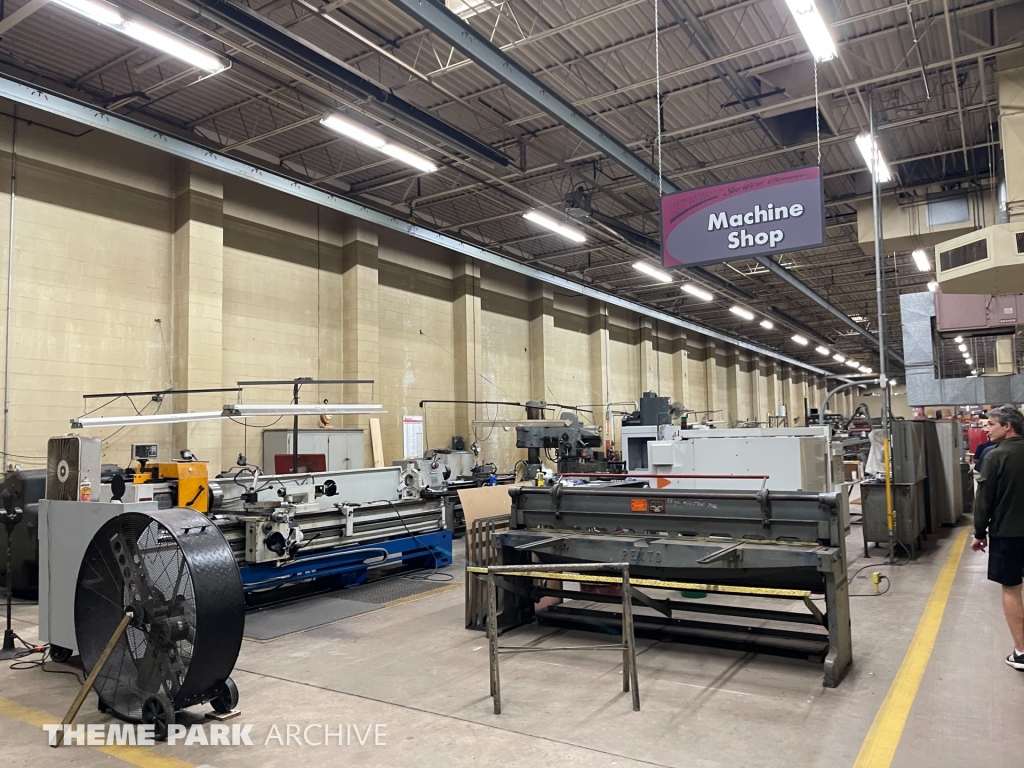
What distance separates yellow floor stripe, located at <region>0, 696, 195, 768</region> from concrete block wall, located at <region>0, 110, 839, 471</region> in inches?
198

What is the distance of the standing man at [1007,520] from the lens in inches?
158

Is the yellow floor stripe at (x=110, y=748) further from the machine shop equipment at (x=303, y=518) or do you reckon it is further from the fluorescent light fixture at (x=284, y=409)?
the fluorescent light fixture at (x=284, y=409)

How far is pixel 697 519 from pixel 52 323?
7859mm

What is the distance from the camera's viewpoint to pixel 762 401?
102 ft

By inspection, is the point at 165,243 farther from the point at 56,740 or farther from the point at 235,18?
the point at 56,740

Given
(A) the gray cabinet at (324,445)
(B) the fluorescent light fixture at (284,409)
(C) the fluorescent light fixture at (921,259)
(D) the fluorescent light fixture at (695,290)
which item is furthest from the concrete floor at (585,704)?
(D) the fluorescent light fixture at (695,290)

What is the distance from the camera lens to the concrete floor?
10.4 feet

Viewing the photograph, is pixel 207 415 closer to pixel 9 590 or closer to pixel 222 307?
pixel 9 590

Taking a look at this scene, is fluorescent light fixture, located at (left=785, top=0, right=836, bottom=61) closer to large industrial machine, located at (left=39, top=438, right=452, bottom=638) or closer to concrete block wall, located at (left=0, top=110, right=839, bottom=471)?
large industrial machine, located at (left=39, top=438, right=452, bottom=638)

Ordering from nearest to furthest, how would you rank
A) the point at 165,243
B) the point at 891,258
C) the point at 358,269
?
the point at 165,243, the point at 358,269, the point at 891,258

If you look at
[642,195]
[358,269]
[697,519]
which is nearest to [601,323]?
[642,195]

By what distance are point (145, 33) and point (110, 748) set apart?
5756 mm

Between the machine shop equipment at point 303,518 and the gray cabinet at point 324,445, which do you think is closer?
the machine shop equipment at point 303,518

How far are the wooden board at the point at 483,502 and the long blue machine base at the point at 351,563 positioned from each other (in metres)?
1.77
